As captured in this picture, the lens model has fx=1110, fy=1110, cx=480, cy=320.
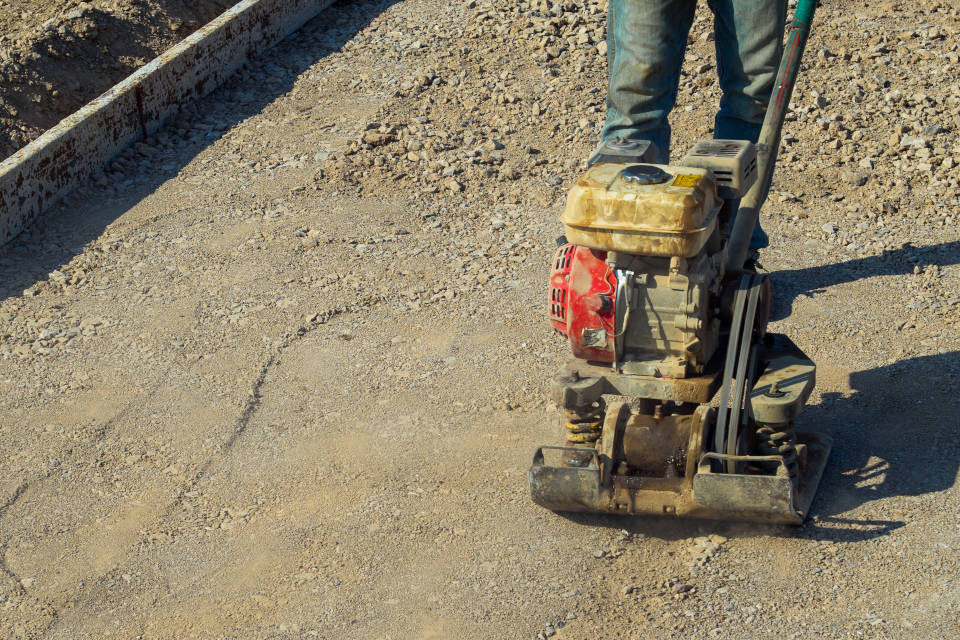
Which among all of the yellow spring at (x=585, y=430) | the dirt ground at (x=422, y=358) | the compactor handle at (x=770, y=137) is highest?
the compactor handle at (x=770, y=137)

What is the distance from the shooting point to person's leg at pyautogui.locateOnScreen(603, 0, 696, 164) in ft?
13.6

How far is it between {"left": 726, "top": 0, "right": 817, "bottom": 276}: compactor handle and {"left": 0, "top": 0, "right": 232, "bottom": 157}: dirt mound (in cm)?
484

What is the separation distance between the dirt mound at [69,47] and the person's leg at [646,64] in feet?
13.7

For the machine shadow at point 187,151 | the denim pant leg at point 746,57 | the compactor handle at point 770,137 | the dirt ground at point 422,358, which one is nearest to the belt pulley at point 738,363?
the compactor handle at point 770,137

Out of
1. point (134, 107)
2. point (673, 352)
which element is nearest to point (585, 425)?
point (673, 352)

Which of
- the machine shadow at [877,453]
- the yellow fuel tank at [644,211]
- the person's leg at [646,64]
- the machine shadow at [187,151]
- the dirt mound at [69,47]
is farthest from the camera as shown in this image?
the dirt mound at [69,47]

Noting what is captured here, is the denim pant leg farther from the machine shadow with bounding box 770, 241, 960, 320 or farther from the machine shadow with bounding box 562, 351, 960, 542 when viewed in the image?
the machine shadow with bounding box 562, 351, 960, 542

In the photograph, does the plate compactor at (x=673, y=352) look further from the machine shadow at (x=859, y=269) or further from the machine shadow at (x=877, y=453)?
the machine shadow at (x=859, y=269)

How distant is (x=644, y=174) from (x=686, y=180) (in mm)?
124

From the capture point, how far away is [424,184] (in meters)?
6.00

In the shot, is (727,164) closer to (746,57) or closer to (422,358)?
(746,57)

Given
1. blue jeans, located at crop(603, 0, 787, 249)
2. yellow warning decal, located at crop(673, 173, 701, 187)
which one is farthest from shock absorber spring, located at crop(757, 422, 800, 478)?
blue jeans, located at crop(603, 0, 787, 249)

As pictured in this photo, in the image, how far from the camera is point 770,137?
375 cm

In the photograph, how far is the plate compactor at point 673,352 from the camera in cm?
322
